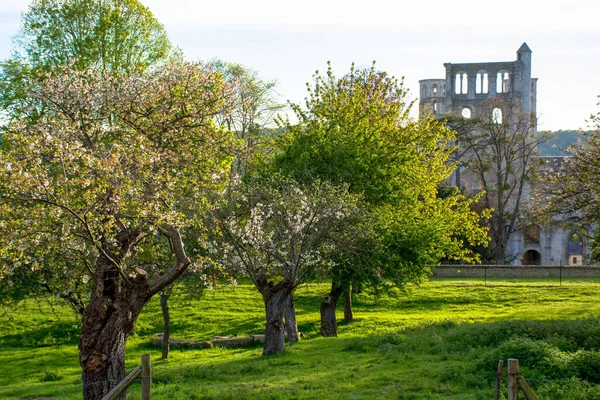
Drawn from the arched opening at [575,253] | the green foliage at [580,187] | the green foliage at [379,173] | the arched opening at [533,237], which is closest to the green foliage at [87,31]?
the green foliage at [379,173]

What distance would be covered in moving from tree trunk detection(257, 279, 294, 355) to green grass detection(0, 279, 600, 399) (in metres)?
0.71

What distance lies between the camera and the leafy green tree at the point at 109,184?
1429 centimetres

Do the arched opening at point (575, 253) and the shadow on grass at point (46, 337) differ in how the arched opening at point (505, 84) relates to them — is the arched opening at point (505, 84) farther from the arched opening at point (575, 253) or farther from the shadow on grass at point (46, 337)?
the shadow on grass at point (46, 337)

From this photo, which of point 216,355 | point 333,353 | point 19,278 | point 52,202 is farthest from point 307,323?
point 52,202

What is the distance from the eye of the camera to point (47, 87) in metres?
18.6

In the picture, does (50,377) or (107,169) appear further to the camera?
(50,377)

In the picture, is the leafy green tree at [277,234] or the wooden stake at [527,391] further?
the leafy green tree at [277,234]

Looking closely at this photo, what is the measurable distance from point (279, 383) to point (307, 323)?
1887 cm

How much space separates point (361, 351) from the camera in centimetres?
2373

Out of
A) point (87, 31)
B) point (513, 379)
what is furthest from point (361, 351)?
point (87, 31)

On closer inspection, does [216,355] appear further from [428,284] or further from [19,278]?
[428,284]

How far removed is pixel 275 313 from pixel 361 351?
3.18 meters

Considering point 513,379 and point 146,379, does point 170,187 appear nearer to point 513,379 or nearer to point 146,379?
point 146,379

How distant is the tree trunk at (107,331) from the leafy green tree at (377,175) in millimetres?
13386
